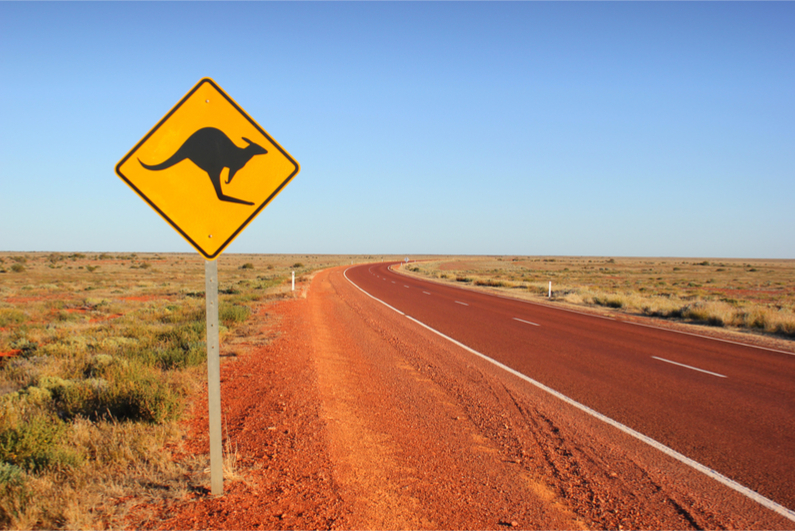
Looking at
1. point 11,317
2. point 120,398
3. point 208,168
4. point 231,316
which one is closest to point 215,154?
point 208,168

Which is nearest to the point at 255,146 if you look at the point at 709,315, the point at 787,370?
the point at 787,370

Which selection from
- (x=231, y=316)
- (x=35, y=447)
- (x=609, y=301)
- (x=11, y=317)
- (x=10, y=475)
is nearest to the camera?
(x=10, y=475)

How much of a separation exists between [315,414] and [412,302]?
14.7m

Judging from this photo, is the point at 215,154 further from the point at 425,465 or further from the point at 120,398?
the point at 120,398

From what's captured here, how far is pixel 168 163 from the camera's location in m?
3.15

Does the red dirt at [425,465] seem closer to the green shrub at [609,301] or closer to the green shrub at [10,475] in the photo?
the green shrub at [10,475]

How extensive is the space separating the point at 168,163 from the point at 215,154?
13.0 inches

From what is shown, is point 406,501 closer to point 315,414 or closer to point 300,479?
point 300,479

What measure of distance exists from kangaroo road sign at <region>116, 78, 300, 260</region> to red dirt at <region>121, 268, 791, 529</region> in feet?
6.59

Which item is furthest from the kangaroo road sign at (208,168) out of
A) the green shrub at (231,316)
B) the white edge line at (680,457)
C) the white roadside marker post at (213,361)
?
the green shrub at (231,316)

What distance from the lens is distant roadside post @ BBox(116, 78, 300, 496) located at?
3125 millimetres

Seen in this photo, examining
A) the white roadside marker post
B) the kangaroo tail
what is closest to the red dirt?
the white roadside marker post

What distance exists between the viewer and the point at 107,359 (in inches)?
300

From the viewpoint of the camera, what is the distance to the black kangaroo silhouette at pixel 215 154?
127 inches
